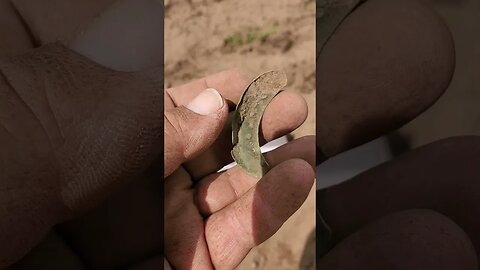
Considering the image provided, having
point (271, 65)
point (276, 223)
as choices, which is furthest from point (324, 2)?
point (276, 223)

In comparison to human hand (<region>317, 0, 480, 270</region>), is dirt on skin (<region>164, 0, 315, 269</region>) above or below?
above

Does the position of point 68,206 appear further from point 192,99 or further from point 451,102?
point 451,102

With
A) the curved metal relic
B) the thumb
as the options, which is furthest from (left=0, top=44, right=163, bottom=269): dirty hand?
the curved metal relic

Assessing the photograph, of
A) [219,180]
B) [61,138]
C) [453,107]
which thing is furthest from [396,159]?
[61,138]

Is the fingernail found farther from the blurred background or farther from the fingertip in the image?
the blurred background

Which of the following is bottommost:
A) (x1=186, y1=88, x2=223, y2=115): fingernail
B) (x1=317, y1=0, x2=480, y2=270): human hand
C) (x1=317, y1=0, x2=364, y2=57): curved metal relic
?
(x1=317, y1=0, x2=480, y2=270): human hand

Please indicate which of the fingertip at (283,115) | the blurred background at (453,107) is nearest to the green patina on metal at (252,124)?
the fingertip at (283,115)

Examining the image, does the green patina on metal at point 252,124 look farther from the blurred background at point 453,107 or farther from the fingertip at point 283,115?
the blurred background at point 453,107

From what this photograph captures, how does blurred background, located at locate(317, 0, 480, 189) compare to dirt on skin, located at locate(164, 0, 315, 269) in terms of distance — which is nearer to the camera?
dirt on skin, located at locate(164, 0, 315, 269)
